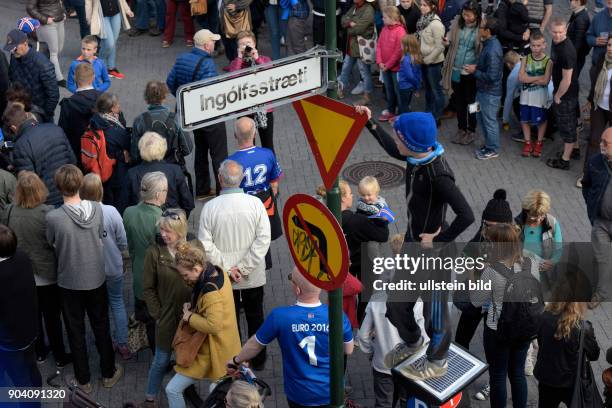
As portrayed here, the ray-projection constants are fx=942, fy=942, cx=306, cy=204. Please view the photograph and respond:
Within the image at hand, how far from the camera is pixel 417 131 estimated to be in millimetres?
6516

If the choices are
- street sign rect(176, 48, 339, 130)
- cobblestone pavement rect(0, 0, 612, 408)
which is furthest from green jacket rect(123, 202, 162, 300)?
street sign rect(176, 48, 339, 130)

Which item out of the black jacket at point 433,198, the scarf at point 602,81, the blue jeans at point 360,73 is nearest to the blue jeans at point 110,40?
the blue jeans at point 360,73

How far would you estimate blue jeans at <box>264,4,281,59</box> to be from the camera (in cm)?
1428

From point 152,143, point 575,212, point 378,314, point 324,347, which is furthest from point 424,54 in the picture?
point 324,347

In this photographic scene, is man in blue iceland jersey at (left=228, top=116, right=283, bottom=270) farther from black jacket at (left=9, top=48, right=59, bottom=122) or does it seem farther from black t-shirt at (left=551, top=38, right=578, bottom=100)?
black t-shirt at (left=551, top=38, right=578, bottom=100)

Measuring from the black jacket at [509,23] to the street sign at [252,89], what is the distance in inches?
319

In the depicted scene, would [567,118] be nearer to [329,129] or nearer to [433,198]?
[433,198]

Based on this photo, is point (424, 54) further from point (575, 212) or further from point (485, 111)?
point (575, 212)

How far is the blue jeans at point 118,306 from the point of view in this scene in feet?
25.7

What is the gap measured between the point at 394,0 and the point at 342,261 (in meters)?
9.03

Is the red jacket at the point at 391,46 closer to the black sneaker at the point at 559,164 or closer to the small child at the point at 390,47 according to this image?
the small child at the point at 390,47

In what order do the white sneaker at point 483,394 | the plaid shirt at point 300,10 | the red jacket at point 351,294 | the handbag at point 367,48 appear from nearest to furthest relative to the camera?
the red jacket at point 351,294
the white sneaker at point 483,394
the handbag at point 367,48
the plaid shirt at point 300,10

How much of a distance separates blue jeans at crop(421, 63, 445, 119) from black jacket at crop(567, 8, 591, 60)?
170cm

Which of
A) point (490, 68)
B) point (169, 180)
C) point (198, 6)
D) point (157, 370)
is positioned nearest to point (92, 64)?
point (169, 180)
